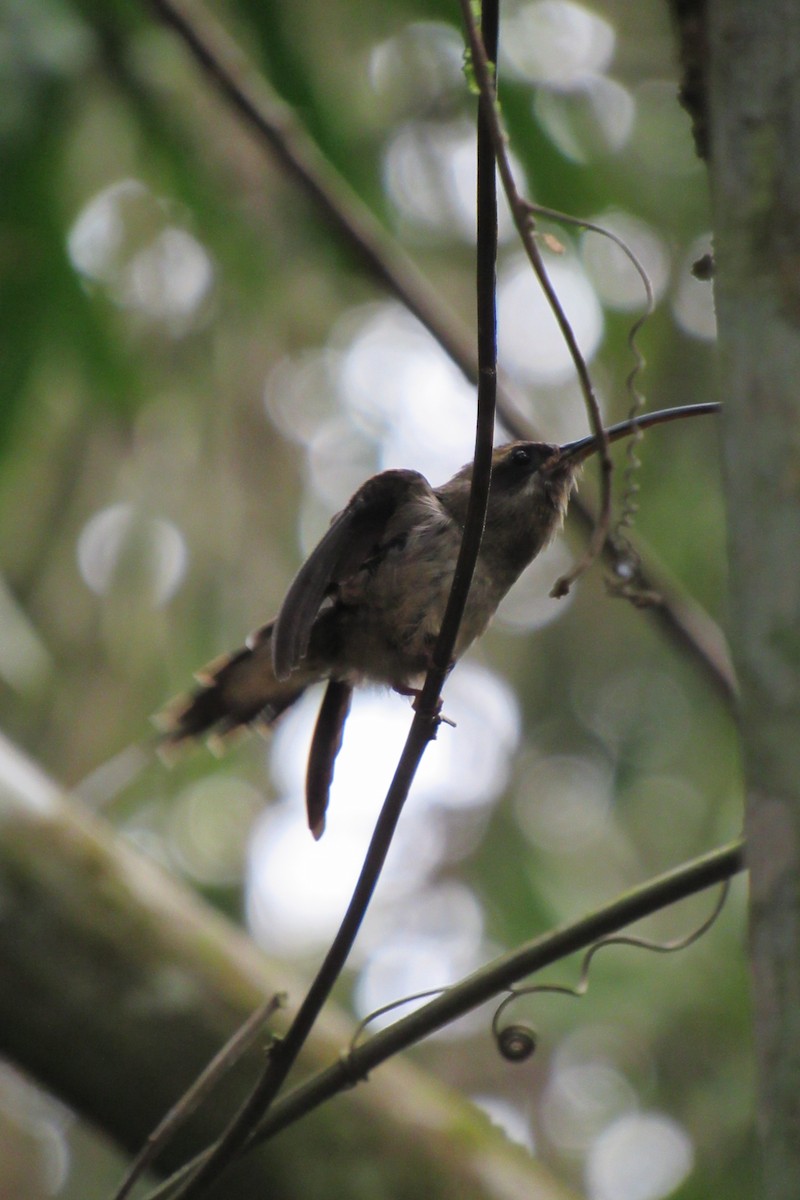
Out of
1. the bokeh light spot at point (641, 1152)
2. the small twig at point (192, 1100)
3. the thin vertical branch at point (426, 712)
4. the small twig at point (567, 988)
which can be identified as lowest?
the bokeh light spot at point (641, 1152)

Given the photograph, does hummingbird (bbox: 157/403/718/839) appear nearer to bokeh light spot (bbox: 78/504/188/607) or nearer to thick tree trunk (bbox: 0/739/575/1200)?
thick tree trunk (bbox: 0/739/575/1200)

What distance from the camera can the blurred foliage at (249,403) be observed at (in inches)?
169

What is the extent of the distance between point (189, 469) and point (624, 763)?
Result: 4.02 m

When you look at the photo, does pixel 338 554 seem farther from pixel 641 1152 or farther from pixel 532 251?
pixel 641 1152

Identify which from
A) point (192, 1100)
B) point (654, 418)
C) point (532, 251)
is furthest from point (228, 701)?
point (532, 251)

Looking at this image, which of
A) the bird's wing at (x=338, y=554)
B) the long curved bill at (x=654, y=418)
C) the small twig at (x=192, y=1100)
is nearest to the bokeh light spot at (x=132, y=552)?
the bird's wing at (x=338, y=554)

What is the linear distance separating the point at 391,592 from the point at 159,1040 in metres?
1.21

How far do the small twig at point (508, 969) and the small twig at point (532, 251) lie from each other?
52 cm

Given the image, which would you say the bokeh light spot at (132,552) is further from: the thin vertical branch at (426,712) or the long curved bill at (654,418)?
the thin vertical branch at (426,712)

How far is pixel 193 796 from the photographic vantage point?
7.88 metres

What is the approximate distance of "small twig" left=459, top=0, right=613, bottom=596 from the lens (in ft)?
4.82

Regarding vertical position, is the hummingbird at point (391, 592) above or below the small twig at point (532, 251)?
below

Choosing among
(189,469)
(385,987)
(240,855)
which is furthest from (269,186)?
(385,987)

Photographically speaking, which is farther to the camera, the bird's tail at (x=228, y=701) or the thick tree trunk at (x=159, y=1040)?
the bird's tail at (x=228, y=701)
